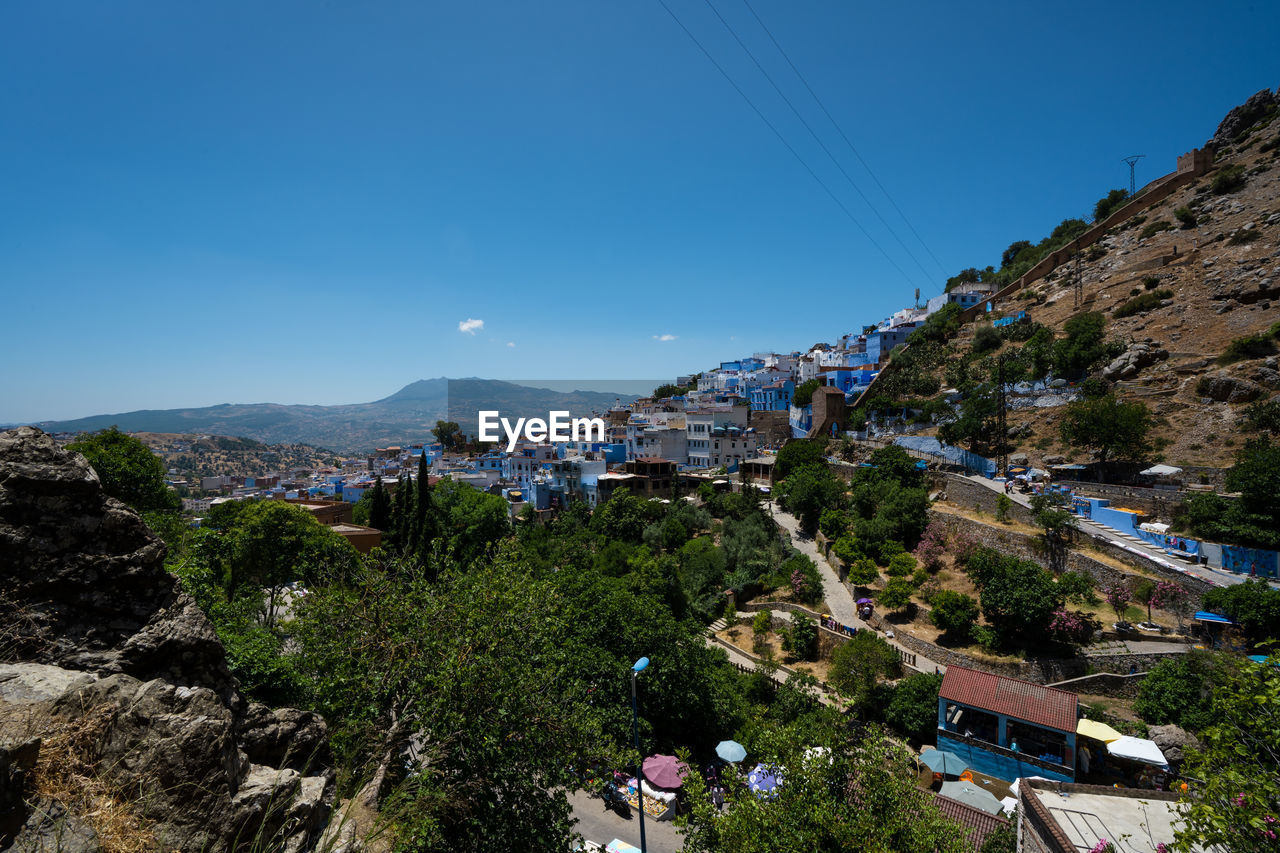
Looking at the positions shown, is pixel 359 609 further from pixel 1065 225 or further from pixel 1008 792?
pixel 1065 225

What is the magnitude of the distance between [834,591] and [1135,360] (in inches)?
912

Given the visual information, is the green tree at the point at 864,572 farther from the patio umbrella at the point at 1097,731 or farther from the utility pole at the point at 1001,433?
the utility pole at the point at 1001,433

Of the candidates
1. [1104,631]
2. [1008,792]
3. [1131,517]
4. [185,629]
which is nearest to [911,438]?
[1131,517]

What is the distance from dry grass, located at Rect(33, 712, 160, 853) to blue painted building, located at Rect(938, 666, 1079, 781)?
58.0 ft

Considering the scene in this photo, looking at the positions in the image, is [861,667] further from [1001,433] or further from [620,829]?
[1001,433]

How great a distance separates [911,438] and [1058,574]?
16.2 metres

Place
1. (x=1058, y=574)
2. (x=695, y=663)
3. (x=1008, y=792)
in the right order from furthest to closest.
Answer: (x=1058, y=574) → (x=695, y=663) → (x=1008, y=792)

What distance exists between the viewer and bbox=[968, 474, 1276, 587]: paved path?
54.9ft

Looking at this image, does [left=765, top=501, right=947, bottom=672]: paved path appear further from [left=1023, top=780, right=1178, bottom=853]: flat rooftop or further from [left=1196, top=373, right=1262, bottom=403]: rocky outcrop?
[left=1196, top=373, right=1262, bottom=403]: rocky outcrop

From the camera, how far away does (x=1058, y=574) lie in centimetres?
2002

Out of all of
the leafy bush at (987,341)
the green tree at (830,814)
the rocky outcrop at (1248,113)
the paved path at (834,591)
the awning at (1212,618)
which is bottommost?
the paved path at (834,591)

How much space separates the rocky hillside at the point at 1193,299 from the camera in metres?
26.5

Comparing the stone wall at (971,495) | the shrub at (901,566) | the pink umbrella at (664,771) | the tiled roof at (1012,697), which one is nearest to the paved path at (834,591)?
the shrub at (901,566)

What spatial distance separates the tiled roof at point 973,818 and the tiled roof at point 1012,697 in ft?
12.1
